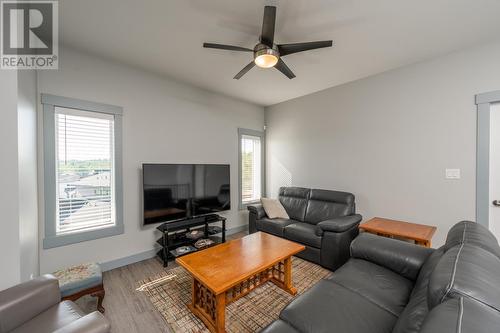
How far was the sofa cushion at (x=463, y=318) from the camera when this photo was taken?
0.60m

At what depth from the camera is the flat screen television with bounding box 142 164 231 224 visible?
2.87 metres

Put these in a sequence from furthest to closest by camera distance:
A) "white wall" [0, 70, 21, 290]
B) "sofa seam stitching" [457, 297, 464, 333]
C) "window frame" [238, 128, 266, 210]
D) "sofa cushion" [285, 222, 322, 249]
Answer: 1. "window frame" [238, 128, 266, 210]
2. "sofa cushion" [285, 222, 322, 249]
3. "white wall" [0, 70, 21, 290]
4. "sofa seam stitching" [457, 297, 464, 333]

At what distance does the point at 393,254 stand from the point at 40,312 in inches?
106

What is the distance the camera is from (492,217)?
2.38 meters

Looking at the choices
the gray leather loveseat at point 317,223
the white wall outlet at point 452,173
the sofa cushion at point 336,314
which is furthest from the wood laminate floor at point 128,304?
the white wall outlet at point 452,173

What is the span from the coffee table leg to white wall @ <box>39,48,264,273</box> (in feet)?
5.00

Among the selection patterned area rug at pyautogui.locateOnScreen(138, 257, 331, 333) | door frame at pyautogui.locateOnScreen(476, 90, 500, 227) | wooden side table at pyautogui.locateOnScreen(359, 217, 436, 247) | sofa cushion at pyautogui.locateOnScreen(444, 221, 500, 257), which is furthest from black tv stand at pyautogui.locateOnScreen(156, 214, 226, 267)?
door frame at pyautogui.locateOnScreen(476, 90, 500, 227)

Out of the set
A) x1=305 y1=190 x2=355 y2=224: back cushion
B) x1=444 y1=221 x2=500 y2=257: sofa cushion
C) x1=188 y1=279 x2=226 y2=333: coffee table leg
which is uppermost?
x1=444 y1=221 x2=500 y2=257: sofa cushion

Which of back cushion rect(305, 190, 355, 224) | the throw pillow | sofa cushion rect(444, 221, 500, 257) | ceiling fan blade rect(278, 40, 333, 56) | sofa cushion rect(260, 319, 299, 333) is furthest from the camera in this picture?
the throw pillow

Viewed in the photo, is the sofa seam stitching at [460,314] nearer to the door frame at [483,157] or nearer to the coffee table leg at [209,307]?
the coffee table leg at [209,307]

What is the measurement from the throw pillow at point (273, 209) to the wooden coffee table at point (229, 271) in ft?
3.75

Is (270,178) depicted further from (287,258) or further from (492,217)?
(492,217)

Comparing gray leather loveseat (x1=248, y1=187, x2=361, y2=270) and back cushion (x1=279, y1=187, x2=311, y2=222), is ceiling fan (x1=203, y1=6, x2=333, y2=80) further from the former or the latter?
back cushion (x1=279, y1=187, x2=311, y2=222)

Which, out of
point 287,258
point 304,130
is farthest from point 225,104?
point 287,258
